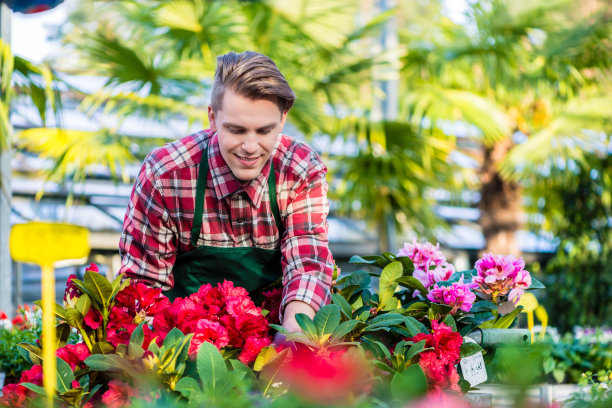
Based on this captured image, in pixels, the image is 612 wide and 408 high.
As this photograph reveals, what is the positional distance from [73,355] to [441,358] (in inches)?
28.5

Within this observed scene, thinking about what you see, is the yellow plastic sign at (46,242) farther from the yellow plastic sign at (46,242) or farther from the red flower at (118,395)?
the red flower at (118,395)

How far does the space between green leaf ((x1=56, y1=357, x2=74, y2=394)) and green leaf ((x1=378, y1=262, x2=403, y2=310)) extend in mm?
729

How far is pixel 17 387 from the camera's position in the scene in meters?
1.26

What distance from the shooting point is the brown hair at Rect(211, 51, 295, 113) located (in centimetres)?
155

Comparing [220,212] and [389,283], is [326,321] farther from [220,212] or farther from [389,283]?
[220,212]

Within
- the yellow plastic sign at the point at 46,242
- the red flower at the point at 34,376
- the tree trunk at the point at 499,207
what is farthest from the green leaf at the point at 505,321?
the tree trunk at the point at 499,207

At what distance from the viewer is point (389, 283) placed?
1.65 meters

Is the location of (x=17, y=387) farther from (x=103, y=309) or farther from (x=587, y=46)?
(x=587, y=46)

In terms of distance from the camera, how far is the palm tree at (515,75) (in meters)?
5.57

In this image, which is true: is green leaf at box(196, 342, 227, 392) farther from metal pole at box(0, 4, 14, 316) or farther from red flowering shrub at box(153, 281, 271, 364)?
metal pole at box(0, 4, 14, 316)

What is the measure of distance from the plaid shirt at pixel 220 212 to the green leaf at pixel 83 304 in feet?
0.95

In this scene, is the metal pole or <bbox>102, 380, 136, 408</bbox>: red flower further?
the metal pole

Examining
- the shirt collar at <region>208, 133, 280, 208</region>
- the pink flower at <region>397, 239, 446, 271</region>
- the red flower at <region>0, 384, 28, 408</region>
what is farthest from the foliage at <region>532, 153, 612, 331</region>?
the red flower at <region>0, 384, 28, 408</region>

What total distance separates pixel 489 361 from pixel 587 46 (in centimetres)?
491
